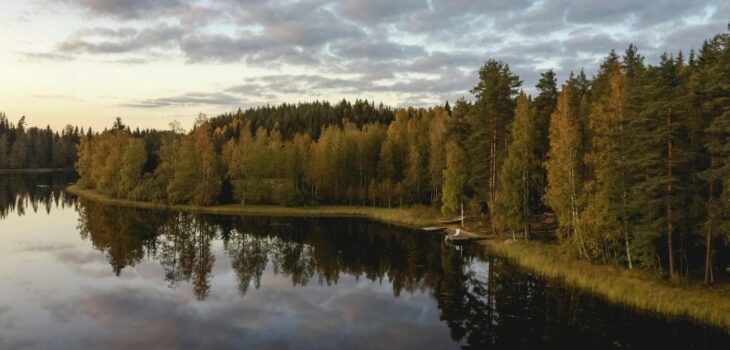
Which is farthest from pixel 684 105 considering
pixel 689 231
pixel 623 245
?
pixel 623 245

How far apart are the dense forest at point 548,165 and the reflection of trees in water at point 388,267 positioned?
23.1 ft

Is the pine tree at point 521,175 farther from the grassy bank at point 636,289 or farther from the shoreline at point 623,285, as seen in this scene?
the grassy bank at point 636,289

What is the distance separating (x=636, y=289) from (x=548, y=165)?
1379 cm

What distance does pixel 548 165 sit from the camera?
4759cm

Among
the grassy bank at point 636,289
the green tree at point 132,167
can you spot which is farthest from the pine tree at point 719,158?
the green tree at point 132,167

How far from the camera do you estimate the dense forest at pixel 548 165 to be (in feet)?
121

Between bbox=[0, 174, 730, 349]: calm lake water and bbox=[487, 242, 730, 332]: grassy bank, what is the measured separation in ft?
4.63

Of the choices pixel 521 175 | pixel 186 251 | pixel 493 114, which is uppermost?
pixel 493 114

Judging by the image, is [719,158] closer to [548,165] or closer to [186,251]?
[548,165]

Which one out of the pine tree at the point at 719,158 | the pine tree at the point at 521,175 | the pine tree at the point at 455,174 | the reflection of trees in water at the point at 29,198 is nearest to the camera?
the pine tree at the point at 719,158

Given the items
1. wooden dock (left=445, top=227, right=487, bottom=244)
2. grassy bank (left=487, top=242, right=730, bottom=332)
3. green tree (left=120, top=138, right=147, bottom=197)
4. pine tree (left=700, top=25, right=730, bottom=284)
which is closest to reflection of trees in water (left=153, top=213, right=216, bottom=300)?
wooden dock (left=445, top=227, right=487, bottom=244)

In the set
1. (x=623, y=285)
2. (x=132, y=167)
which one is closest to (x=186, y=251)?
(x=623, y=285)

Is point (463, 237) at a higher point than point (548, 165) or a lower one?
lower

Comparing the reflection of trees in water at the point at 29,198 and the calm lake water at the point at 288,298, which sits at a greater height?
the reflection of trees in water at the point at 29,198
